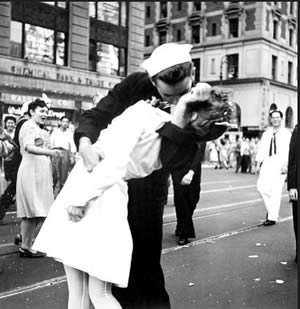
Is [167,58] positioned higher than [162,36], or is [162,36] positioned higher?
[162,36]

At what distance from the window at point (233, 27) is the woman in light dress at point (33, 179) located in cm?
205

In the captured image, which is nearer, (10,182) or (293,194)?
(293,194)

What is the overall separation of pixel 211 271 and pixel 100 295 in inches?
87.1

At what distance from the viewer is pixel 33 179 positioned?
15.4ft

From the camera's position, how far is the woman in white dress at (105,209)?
191 centimetres

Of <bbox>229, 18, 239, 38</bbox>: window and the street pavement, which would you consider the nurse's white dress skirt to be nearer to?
the street pavement

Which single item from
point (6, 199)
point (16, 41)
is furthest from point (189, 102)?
point (16, 41)

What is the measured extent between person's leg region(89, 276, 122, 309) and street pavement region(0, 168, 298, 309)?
A: 1205mm

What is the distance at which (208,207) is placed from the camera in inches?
323

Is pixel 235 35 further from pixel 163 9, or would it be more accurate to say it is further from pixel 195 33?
pixel 163 9

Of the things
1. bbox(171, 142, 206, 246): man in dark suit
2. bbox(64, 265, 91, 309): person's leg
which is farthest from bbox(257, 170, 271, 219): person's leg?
bbox(64, 265, 91, 309): person's leg

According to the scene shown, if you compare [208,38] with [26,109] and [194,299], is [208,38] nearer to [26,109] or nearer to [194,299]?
[26,109]

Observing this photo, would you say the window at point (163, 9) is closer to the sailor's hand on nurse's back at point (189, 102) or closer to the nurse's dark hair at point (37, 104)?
the nurse's dark hair at point (37, 104)

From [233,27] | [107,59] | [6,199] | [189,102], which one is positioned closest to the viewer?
[189,102]
